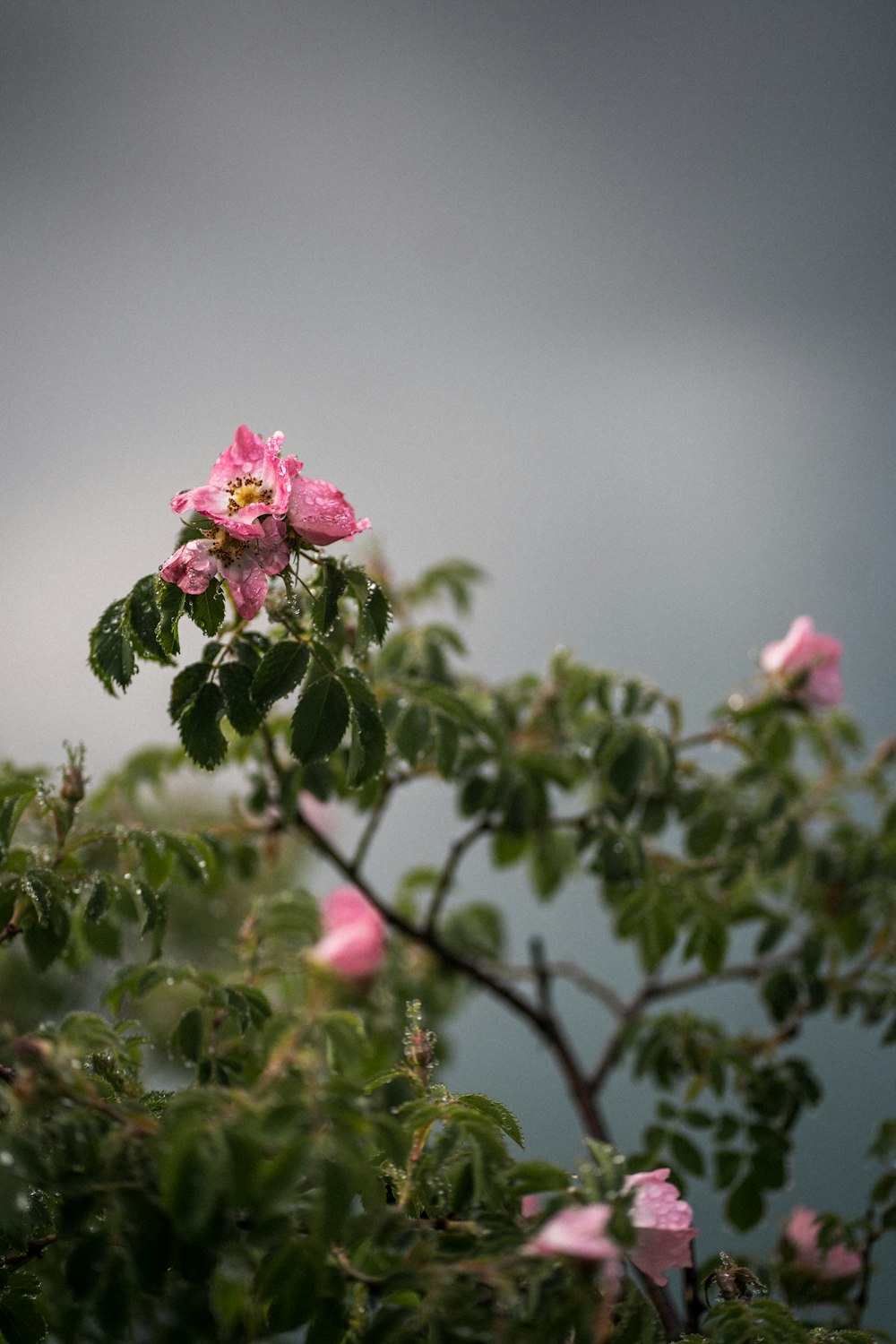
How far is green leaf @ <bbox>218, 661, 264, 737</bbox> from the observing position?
1.58 feet

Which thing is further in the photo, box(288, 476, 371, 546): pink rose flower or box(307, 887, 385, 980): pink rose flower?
box(307, 887, 385, 980): pink rose flower

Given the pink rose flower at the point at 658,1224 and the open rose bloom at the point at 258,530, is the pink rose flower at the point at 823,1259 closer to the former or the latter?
the pink rose flower at the point at 658,1224

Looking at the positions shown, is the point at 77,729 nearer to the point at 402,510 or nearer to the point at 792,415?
the point at 402,510

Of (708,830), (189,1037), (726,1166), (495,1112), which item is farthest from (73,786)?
→ (726,1166)

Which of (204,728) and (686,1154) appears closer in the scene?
(204,728)

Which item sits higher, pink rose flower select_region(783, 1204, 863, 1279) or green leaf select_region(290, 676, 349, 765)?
green leaf select_region(290, 676, 349, 765)

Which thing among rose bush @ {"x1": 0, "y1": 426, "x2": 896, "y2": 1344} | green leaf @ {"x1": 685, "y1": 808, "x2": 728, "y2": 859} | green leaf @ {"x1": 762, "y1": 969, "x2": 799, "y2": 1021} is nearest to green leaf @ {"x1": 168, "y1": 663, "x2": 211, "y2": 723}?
rose bush @ {"x1": 0, "y1": 426, "x2": 896, "y2": 1344}

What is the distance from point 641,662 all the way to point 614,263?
0.58 meters

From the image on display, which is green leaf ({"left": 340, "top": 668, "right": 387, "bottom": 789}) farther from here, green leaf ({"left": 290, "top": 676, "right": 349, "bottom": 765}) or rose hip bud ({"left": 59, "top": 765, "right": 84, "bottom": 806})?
rose hip bud ({"left": 59, "top": 765, "right": 84, "bottom": 806})

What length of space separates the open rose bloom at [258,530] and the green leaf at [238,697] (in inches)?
1.3

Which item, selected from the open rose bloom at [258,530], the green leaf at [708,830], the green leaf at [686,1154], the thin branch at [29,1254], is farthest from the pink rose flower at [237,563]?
the green leaf at [686,1154]

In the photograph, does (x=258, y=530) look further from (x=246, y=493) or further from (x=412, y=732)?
(x=412, y=732)

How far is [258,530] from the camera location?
440 mm

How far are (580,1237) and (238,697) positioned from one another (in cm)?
26
